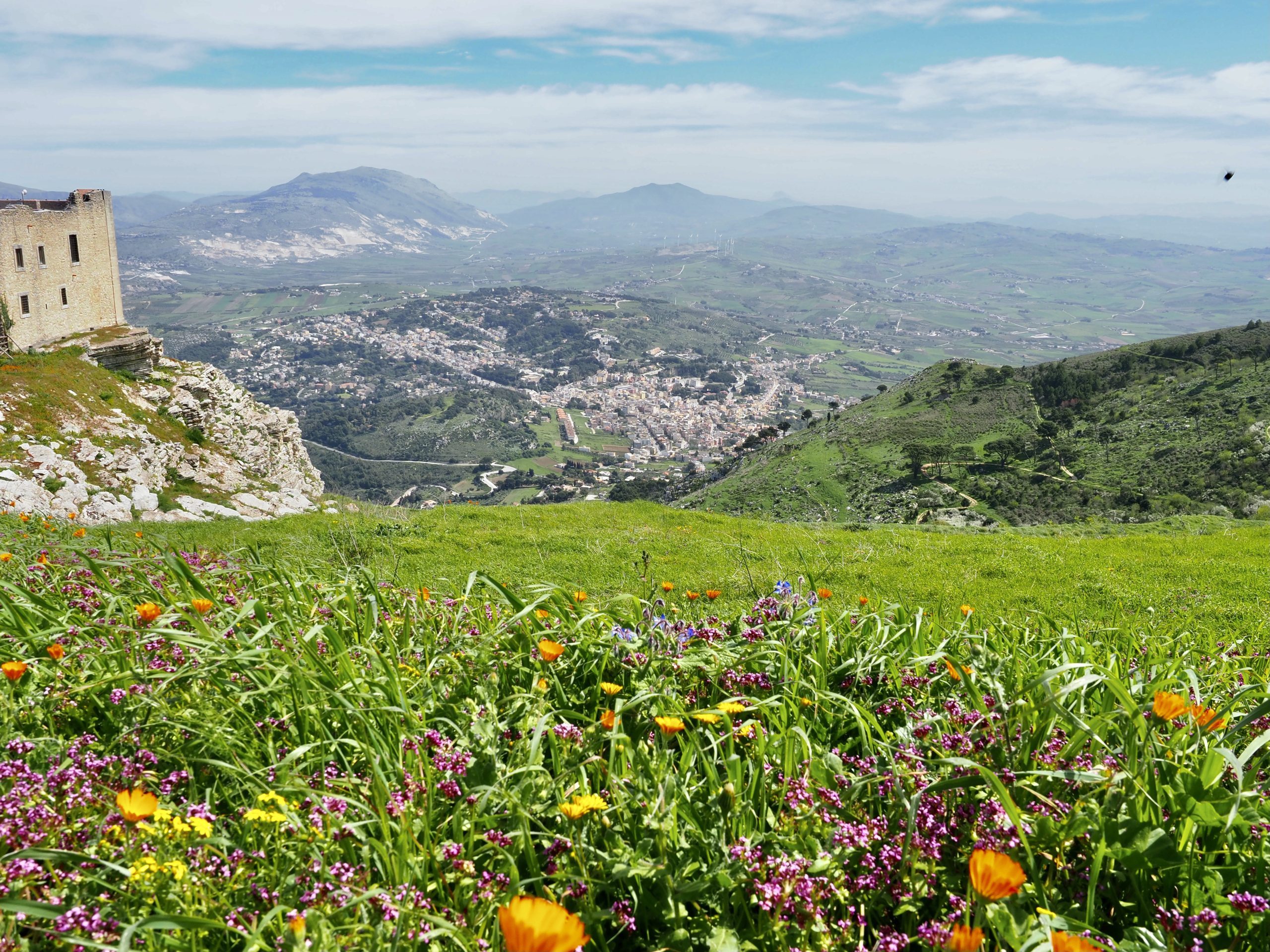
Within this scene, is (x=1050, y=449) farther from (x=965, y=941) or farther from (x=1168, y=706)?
(x=965, y=941)

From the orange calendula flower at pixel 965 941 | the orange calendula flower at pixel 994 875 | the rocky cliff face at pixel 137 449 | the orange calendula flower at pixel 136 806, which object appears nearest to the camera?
the orange calendula flower at pixel 965 941

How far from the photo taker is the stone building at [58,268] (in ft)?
92.1

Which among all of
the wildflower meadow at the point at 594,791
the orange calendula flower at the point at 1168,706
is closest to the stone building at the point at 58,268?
the wildflower meadow at the point at 594,791

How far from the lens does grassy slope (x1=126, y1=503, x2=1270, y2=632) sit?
9.36 m

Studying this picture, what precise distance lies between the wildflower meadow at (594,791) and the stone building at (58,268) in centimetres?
3161

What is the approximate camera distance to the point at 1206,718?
9.99ft

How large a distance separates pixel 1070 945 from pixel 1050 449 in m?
61.4

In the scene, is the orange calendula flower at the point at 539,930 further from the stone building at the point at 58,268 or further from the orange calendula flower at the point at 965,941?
the stone building at the point at 58,268

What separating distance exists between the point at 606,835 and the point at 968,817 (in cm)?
134

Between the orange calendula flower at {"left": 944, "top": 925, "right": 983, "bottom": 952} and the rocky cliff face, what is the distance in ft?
60.7

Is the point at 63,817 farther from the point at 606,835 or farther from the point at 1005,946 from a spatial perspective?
the point at 1005,946

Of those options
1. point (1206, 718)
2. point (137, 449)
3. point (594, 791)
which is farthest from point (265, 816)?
point (137, 449)

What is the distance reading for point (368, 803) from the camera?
2668 mm

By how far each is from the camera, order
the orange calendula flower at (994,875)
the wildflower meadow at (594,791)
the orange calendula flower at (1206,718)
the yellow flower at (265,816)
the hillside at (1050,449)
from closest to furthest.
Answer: the orange calendula flower at (994,875) < the wildflower meadow at (594,791) < the yellow flower at (265,816) < the orange calendula flower at (1206,718) < the hillside at (1050,449)
